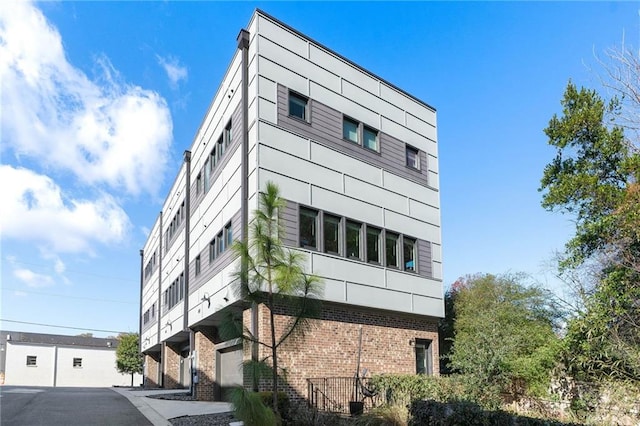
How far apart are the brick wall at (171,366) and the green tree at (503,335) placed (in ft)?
47.5

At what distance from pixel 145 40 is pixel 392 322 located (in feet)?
36.1

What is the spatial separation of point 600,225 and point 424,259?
610cm

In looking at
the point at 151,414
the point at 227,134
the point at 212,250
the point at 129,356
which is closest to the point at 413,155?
the point at 227,134

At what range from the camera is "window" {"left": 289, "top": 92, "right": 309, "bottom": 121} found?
54.3ft

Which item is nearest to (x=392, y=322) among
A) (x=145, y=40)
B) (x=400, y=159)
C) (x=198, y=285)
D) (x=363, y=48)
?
(x=400, y=159)

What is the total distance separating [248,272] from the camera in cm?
1083

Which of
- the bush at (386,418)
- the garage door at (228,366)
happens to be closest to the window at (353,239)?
the garage door at (228,366)

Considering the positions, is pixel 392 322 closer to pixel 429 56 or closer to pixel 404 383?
pixel 404 383

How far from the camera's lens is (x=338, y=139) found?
684 inches

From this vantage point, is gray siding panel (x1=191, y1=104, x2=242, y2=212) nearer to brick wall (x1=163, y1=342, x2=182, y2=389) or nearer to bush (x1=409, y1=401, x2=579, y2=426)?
bush (x1=409, y1=401, x2=579, y2=426)

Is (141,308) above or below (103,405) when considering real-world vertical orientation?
above

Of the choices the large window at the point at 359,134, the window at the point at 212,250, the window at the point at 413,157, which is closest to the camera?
the large window at the point at 359,134

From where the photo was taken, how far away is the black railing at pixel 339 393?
1473 cm

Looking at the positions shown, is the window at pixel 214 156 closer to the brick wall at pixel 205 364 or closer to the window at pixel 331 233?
the window at pixel 331 233
